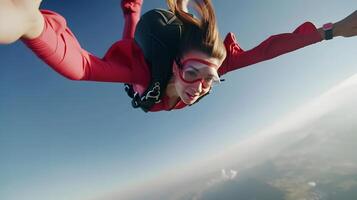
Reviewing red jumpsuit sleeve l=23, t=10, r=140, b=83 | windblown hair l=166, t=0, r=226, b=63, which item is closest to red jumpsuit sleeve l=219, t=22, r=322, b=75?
windblown hair l=166, t=0, r=226, b=63

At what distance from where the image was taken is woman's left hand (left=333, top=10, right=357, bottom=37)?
3.52m

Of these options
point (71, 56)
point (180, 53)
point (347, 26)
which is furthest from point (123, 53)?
point (347, 26)

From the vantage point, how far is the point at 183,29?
3.78m

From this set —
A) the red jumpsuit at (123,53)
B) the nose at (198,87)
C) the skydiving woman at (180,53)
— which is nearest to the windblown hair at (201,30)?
the skydiving woman at (180,53)

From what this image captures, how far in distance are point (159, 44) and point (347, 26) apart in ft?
7.02

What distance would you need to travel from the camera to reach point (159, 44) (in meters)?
3.77

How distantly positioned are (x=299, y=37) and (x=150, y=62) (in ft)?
5.94

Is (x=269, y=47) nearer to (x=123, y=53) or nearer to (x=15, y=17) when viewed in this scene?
(x=123, y=53)

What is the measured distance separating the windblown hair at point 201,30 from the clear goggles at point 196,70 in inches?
4.7

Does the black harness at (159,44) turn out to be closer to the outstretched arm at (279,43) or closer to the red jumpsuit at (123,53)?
the red jumpsuit at (123,53)

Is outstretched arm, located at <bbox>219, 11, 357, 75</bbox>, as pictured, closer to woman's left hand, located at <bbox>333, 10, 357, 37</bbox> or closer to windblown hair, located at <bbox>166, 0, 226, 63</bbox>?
woman's left hand, located at <bbox>333, 10, 357, 37</bbox>

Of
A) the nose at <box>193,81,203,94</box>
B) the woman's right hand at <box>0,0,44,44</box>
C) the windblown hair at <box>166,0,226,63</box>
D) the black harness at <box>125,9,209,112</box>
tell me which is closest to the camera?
the woman's right hand at <box>0,0,44,44</box>

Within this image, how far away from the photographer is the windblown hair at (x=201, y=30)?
11.0ft

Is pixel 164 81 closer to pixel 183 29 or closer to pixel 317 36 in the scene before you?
pixel 183 29
